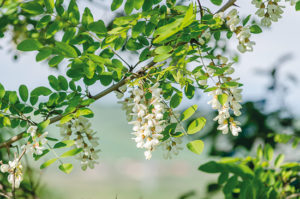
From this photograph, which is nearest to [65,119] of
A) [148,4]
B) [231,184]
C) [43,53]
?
[43,53]

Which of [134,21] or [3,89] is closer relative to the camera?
[134,21]

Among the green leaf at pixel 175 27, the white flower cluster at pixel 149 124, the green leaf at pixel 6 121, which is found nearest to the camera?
the green leaf at pixel 175 27

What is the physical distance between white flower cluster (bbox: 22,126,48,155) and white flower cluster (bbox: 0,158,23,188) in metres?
0.07

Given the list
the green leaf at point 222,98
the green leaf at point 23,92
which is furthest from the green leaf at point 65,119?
the green leaf at point 222,98

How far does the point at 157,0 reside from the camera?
1080mm

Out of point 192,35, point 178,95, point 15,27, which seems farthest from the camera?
point 15,27

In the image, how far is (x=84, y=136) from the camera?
1.31 meters

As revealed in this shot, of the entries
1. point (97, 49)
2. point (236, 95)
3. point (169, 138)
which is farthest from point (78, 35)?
point (236, 95)

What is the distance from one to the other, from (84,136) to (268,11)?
91cm

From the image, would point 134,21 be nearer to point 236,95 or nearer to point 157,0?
point 157,0

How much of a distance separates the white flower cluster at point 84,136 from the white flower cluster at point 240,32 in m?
0.69

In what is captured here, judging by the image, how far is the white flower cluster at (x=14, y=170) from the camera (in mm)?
1115

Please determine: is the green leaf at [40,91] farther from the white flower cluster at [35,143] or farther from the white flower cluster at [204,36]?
the white flower cluster at [204,36]

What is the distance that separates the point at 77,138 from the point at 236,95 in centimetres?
67
